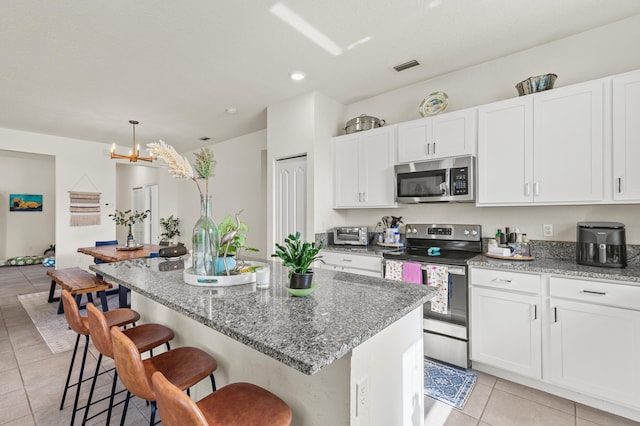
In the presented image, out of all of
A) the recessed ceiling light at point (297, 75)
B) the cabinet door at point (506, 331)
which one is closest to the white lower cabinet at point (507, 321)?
the cabinet door at point (506, 331)

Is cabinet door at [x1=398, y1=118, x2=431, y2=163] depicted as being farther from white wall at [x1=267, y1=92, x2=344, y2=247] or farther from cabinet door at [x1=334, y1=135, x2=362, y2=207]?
white wall at [x1=267, y1=92, x2=344, y2=247]

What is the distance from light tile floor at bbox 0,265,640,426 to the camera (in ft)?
6.15

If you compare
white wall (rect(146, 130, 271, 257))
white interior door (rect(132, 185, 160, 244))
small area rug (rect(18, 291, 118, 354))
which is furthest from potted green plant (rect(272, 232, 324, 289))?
white interior door (rect(132, 185, 160, 244))

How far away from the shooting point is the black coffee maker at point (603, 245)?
2043 mm

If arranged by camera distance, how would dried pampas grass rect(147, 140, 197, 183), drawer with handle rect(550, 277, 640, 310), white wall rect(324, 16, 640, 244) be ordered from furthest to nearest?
white wall rect(324, 16, 640, 244) → drawer with handle rect(550, 277, 640, 310) → dried pampas grass rect(147, 140, 197, 183)

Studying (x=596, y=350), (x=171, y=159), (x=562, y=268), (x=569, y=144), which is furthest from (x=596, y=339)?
(x=171, y=159)

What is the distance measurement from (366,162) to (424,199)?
0.81 meters

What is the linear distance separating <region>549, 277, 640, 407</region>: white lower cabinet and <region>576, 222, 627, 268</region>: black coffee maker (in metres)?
0.28

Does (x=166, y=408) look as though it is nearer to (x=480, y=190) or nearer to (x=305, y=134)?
(x=480, y=190)

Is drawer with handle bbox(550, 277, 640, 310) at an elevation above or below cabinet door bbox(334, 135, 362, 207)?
below

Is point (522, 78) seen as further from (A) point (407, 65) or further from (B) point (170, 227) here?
(B) point (170, 227)

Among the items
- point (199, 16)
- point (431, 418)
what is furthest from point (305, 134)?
point (431, 418)

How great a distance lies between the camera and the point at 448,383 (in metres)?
2.28

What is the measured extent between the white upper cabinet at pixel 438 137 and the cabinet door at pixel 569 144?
500 millimetres
